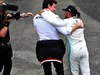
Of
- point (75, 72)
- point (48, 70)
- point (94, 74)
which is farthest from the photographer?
point (94, 74)

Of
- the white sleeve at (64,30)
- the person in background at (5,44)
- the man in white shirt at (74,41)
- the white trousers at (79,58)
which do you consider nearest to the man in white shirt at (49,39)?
the white sleeve at (64,30)

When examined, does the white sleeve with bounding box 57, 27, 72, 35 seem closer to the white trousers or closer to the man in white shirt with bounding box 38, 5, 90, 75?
the man in white shirt with bounding box 38, 5, 90, 75

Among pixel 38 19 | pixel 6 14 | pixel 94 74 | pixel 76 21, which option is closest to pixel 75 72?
pixel 94 74

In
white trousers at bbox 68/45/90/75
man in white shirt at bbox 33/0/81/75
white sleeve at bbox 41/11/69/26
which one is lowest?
white trousers at bbox 68/45/90/75

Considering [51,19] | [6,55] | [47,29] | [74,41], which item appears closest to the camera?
[51,19]

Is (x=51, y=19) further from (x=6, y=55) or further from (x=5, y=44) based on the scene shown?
(x=6, y=55)

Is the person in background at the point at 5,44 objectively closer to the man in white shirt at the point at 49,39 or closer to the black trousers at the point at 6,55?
the black trousers at the point at 6,55

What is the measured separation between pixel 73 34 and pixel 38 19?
0.80 metres

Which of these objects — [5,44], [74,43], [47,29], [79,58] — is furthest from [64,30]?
[5,44]

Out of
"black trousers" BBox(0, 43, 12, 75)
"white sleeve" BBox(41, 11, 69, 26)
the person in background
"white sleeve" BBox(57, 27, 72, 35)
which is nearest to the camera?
"white sleeve" BBox(41, 11, 69, 26)

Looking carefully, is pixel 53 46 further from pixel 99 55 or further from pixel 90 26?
pixel 90 26

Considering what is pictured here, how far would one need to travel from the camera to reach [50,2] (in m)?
4.27

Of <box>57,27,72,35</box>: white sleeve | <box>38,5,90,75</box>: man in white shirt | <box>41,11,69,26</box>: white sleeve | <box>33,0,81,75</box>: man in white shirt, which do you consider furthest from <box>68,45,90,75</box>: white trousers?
<box>41,11,69,26</box>: white sleeve

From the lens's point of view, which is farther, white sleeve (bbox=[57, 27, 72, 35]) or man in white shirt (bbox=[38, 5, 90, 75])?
man in white shirt (bbox=[38, 5, 90, 75])
